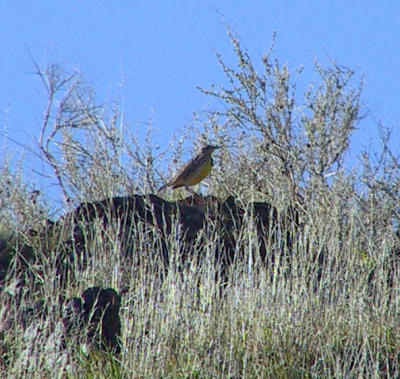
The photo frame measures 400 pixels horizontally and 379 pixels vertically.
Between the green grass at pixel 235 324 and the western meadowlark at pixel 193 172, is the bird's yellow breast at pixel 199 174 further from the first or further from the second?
the green grass at pixel 235 324

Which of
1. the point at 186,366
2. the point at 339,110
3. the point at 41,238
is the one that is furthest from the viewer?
the point at 339,110

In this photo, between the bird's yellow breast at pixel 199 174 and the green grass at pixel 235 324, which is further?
the bird's yellow breast at pixel 199 174

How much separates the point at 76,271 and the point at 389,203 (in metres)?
3.82

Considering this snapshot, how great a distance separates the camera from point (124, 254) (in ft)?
33.2

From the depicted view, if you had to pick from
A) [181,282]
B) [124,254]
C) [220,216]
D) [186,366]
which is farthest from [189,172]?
[186,366]

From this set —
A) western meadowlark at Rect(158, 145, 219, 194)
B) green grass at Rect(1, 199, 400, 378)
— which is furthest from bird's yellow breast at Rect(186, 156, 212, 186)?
green grass at Rect(1, 199, 400, 378)

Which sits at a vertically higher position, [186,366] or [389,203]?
[389,203]

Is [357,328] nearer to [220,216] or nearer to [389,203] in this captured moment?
[220,216]

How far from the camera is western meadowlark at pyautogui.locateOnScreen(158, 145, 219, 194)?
12250 millimetres

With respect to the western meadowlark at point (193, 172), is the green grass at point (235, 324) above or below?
below

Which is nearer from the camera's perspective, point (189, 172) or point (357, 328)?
point (357, 328)

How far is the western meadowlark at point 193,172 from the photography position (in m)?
12.2

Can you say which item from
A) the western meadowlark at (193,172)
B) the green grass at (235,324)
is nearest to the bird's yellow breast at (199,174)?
the western meadowlark at (193,172)

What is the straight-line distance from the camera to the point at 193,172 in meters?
12.3
